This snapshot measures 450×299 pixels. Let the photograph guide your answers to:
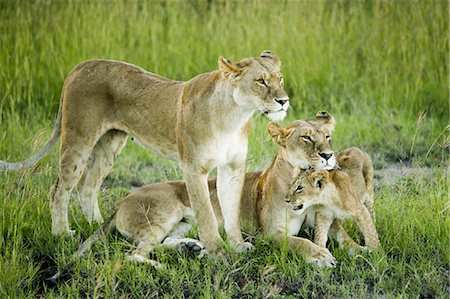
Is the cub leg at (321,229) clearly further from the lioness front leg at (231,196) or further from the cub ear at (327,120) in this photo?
the cub ear at (327,120)

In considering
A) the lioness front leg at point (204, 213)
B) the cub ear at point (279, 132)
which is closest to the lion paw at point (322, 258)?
the lioness front leg at point (204, 213)

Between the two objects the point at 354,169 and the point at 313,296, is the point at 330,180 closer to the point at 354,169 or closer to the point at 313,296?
the point at 354,169

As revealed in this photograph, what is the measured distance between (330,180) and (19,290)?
172cm

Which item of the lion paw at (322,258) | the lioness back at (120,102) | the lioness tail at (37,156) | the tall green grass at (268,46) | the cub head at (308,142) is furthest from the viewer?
the tall green grass at (268,46)

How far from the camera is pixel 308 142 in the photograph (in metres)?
5.21

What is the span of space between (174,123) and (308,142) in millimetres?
825

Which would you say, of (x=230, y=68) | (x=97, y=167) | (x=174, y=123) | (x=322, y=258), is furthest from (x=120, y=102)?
(x=322, y=258)

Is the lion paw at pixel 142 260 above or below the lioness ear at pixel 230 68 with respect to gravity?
below

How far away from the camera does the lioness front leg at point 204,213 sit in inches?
207

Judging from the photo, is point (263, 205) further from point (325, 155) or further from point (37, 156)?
point (37, 156)

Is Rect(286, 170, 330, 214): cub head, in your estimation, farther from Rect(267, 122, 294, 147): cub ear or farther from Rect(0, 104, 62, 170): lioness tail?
Rect(0, 104, 62, 170): lioness tail

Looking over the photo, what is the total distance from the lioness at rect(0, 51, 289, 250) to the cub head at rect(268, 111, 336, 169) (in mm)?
212

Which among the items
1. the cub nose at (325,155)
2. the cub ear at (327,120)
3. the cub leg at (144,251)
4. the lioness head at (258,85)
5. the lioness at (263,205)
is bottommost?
the cub leg at (144,251)

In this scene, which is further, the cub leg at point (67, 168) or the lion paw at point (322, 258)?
the cub leg at point (67, 168)
